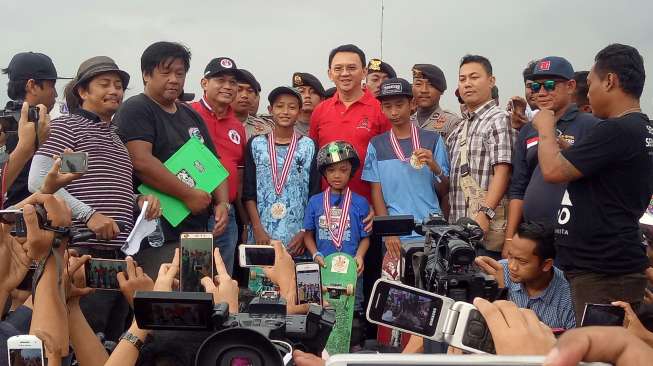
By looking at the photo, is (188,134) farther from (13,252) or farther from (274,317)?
(274,317)

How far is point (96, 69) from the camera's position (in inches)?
163

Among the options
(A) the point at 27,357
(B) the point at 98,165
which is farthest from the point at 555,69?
(A) the point at 27,357

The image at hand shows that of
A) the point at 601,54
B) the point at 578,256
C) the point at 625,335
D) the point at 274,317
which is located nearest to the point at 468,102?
the point at 601,54

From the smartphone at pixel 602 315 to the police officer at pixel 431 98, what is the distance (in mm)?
3310

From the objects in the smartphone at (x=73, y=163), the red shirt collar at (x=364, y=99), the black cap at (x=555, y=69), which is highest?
the black cap at (x=555, y=69)

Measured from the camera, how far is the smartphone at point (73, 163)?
3.26 meters

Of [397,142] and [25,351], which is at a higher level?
[397,142]

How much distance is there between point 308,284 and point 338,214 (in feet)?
6.72

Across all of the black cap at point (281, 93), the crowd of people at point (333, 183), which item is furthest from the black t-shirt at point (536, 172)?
the black cap at point (281, 93)

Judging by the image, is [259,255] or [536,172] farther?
[536,172]

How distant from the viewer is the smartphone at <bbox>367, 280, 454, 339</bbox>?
179 cm

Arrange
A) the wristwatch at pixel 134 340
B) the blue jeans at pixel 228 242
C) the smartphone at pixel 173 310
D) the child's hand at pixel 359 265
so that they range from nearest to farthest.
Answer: the smartphone at pixel 173 310, the wristwatch at pixel 134 340, the child's hand at pixel 359 265, the blue jeans at pixel 228 242

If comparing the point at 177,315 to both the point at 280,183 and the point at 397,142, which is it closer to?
the point at 280,183

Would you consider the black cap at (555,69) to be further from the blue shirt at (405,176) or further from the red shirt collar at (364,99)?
the red shirt collar at (364,99)
